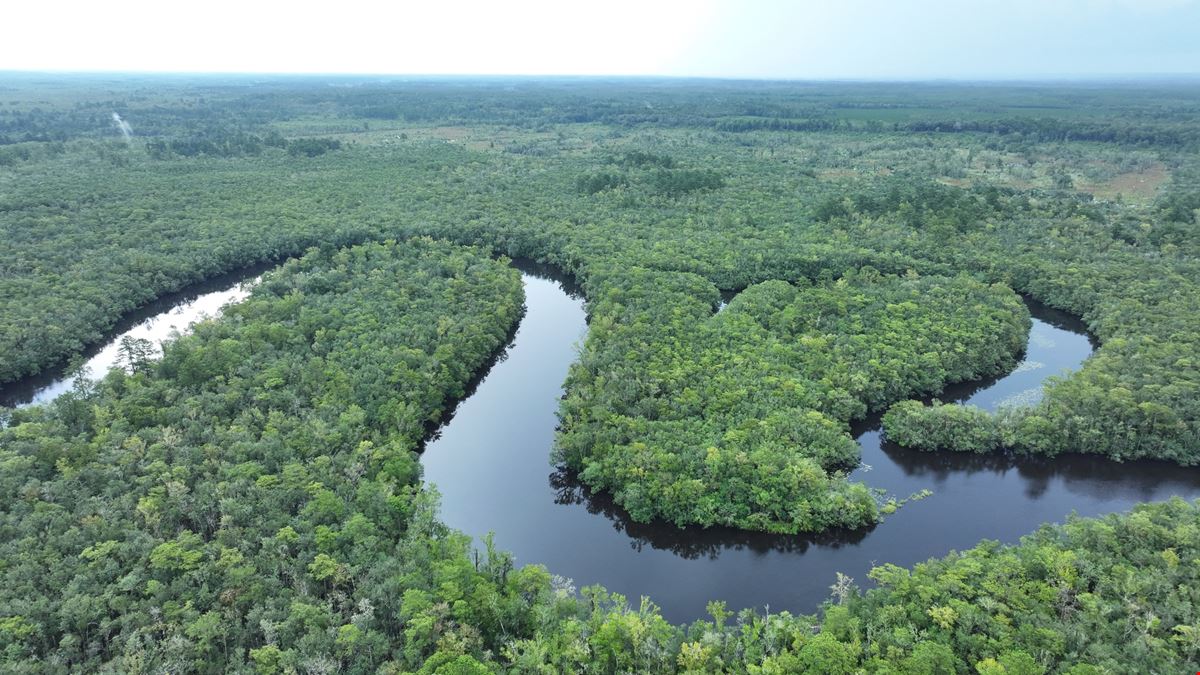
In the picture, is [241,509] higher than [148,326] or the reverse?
higher

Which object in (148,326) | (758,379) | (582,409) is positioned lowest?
(148,326)

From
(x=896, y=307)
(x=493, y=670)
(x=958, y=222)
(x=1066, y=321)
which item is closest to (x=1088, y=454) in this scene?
(x=896, y=307)

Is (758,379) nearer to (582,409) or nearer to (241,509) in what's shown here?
(582,409)

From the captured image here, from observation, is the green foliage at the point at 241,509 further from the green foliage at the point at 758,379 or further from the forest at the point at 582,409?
the green foliage at the point at 758,379

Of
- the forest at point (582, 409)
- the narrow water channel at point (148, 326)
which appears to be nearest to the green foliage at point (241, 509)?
the forest at point (582, 409)

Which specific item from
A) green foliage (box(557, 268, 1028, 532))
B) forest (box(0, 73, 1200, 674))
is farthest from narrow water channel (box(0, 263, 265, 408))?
green foliage (box(557, 268, 1028, 532))

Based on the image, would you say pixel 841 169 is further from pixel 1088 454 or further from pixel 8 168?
pixel 8 168

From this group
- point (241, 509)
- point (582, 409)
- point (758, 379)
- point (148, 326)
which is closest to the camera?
point (241, 509)

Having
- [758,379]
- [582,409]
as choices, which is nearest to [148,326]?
[582,409]

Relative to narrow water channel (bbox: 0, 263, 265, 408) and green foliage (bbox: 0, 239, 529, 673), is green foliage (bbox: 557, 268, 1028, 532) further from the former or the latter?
narrow water channel (bbox: 0, 263, 265, 408)
